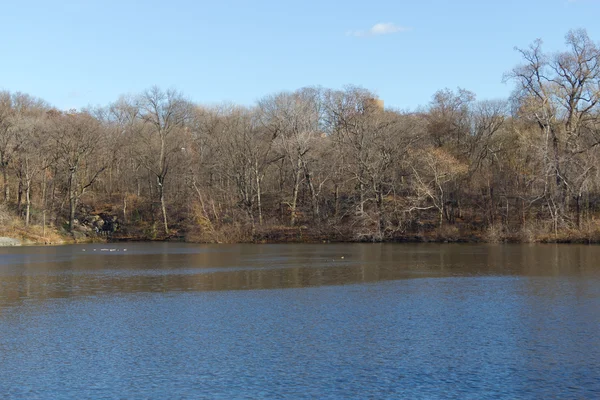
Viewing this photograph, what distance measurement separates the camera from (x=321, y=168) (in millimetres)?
66375

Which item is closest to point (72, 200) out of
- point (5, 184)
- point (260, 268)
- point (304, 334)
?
point (5, 184)

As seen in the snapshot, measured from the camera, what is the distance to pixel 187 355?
47.9 ft

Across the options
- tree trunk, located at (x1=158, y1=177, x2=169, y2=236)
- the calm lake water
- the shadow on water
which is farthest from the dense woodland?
the calm lake water

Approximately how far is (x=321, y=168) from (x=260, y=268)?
32922 mm

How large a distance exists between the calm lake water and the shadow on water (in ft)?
0.81

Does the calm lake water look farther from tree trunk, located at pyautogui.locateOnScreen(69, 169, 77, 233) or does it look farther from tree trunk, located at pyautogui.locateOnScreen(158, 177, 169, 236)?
tree trunk, located at pyautogui.locateOnScreen(158, 177, 169, 236)

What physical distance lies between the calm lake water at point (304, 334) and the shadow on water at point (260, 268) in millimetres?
247

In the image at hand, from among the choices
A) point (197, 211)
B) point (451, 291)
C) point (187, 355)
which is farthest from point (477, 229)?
point (187, 355)

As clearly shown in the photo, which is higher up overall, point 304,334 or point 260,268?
point 260,268

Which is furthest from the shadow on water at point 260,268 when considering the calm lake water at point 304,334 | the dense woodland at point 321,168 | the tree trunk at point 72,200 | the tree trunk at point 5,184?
the tree trunk at point 5,184

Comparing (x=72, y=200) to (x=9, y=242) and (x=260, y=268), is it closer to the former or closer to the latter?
(x=9, y=242)

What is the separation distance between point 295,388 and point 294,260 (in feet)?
91.4

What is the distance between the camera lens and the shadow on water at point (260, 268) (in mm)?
27125

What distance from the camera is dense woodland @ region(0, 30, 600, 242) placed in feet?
178
